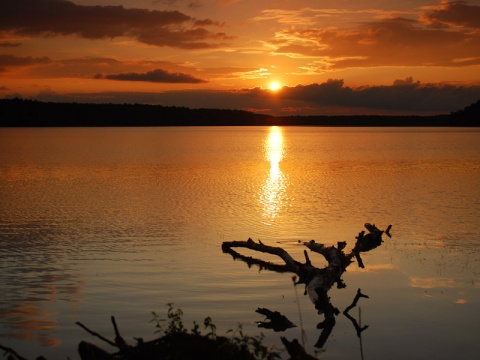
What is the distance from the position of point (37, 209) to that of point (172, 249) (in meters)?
13.5

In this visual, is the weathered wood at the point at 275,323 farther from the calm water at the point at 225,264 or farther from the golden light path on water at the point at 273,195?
the golden light path on water at the point at 273,195

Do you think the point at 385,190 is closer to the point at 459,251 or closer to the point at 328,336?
the point at 459,251

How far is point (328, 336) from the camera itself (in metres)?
12.6

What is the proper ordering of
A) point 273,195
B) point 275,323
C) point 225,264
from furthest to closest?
point 273,195
point 225,264
point 275,323

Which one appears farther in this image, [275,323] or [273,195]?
[273,195]

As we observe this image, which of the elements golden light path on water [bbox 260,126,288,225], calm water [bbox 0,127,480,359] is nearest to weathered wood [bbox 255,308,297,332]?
calm water [bbox 0,127,480,359]

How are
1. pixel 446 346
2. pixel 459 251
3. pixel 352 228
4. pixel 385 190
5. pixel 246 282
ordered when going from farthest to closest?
pixel 385 190 → pixel 352 228 → pixel 459 251 → pixel 246 282 → pixel 446 346

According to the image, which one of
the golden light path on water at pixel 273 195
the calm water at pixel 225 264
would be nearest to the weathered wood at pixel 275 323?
the calm water at pixel 225 264

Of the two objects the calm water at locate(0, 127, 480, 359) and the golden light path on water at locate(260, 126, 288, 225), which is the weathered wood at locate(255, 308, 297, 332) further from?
the golden light path on water at locate(260, 126, 288, 225)

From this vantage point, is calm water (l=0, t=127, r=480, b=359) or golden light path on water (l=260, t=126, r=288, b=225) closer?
calm water (l=0, t=127, r=480, b=359)

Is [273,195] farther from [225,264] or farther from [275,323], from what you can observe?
[275,323]

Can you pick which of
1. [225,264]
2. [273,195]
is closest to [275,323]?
[225,264]

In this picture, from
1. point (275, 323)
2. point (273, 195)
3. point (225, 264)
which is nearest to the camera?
point (275, 323)

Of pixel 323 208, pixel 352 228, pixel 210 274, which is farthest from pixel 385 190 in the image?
pixel 210 274
